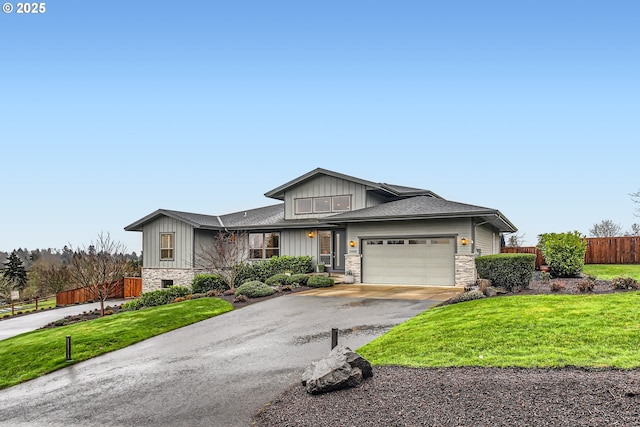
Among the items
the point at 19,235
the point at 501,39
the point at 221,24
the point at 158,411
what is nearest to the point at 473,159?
the point at 501,39

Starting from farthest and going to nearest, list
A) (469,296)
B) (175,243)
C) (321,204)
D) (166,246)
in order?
(166,246) < (175,243) < (321,204) < (469,296)

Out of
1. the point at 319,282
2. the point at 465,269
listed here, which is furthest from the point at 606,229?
the point at 319,282

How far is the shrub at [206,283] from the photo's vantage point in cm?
2072

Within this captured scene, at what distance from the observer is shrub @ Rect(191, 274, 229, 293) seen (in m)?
20.7

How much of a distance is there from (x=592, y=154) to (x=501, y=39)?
14764 millimetres

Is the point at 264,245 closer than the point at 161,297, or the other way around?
the point at 161,297

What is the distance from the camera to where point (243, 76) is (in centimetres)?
2391

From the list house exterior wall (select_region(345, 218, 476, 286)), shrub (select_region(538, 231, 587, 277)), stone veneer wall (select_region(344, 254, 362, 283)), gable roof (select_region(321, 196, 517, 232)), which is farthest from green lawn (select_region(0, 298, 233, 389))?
shrub (select_region(538, 231, 587, 277))

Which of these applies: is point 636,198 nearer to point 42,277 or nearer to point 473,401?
point 473,401

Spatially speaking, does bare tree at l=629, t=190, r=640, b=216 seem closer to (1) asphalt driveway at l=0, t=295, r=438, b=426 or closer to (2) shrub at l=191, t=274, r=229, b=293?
(1) asphalt driveway at l=0, t=295, r=438, b=426

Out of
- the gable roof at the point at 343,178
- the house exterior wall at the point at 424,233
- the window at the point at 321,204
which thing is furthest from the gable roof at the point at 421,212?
the window at the point at 321,204

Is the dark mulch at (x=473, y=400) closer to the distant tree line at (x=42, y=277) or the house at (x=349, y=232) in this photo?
the house at (x=349, y=232)

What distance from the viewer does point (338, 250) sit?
2400 centimetres

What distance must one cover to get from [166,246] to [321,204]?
9.53m
